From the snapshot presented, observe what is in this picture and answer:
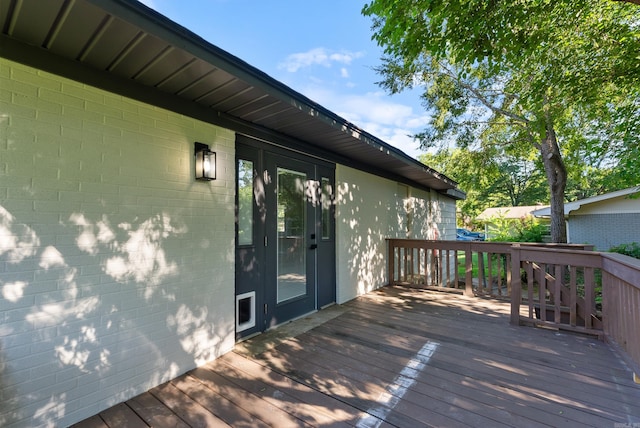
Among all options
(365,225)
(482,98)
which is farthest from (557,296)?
(482,98)

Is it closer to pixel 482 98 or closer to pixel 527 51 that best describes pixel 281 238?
pixel 527 51

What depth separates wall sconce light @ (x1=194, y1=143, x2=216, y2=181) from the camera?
2.63 meters

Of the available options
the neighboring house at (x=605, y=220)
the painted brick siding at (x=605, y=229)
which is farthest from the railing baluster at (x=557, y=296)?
the painted brick siding at (x=605, y=229)

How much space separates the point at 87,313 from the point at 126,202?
2.61 ft

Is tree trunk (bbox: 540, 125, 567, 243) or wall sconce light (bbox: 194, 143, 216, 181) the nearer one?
wall sconce light (bbox: 194, 143, 216, 181)

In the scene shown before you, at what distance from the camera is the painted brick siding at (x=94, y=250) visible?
1.69m

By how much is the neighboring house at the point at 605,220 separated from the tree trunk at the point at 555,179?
208 inches

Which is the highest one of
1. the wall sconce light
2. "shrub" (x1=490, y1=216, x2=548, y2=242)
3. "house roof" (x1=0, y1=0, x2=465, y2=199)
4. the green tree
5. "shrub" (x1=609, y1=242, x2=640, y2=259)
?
the green tree

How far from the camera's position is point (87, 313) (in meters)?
1.95

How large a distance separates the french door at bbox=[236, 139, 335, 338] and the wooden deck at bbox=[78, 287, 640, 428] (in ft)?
1.24

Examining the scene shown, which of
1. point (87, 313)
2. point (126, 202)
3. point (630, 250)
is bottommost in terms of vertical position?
point (630, 250)

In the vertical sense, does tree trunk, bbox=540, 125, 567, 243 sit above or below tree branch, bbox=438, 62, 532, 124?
below

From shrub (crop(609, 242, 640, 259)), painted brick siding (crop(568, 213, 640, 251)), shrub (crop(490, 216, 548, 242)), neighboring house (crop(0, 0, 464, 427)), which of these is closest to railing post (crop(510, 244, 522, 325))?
neighboring house (crop(0, 0, 464, 427))

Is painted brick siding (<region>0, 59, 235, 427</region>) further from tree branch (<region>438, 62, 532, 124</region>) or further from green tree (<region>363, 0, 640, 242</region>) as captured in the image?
tree branch (<region>438, 62, 532, 124</region>)
